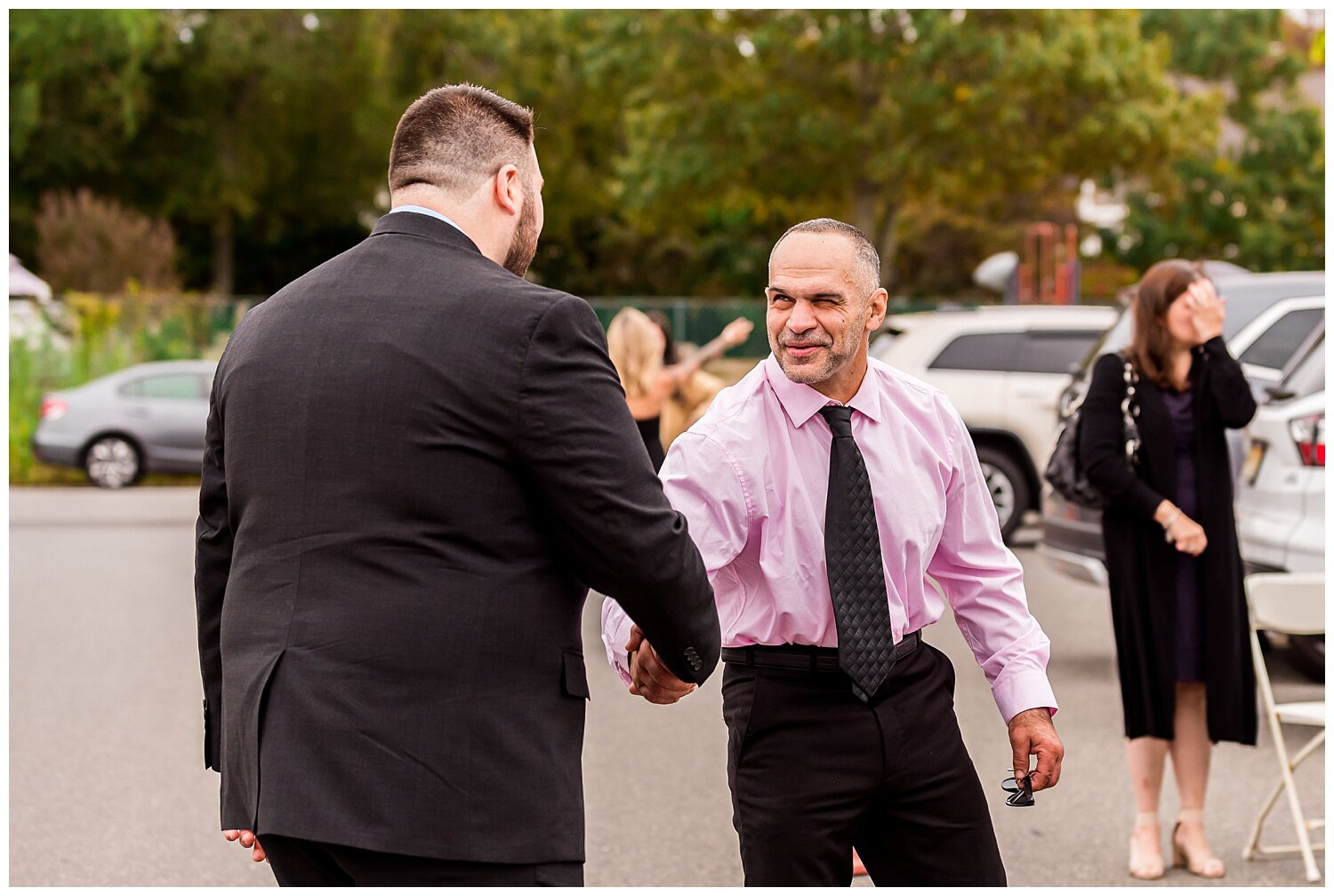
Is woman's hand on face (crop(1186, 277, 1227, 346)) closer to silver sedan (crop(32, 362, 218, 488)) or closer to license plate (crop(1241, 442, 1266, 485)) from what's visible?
license plate (crop(1241, 442, 1266, 485))

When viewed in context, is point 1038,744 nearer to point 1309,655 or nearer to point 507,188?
point 507,188

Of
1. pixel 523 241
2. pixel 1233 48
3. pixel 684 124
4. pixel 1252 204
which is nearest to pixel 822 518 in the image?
pixel 523 241

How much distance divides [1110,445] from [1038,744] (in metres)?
2.35

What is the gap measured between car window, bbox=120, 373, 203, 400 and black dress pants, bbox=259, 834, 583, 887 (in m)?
18.0

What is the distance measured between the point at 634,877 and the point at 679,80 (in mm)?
28699

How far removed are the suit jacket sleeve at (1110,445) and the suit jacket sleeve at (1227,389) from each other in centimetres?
28

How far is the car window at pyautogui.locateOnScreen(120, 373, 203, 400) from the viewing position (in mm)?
19891

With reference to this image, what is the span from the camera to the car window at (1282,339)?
895 centimetres

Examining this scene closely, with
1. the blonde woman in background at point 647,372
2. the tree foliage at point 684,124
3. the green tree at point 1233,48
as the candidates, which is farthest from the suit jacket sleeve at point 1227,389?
the green tree at point 1233,48

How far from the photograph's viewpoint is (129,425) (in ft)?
65.4

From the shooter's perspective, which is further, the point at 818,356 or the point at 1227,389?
the point at 1227,389

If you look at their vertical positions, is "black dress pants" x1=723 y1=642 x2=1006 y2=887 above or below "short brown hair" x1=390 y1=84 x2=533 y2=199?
below

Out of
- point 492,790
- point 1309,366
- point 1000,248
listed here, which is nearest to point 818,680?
point 492,790

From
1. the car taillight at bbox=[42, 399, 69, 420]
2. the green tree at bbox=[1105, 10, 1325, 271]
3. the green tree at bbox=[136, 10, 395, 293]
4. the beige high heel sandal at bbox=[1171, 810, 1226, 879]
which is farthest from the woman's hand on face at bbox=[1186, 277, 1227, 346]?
the green tree at bbox=[136, 10, 395, 293]
